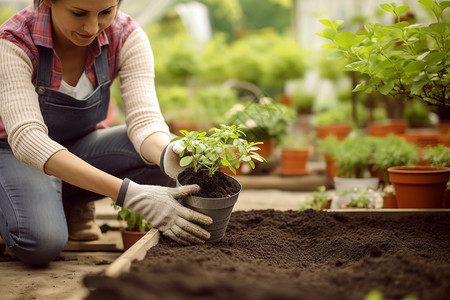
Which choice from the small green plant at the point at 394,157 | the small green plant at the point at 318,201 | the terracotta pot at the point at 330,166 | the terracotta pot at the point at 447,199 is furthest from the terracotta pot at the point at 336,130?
the terracotta pot at the point at 447,199

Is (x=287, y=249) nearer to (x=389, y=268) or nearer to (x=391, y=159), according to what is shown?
(x=389, y=268)

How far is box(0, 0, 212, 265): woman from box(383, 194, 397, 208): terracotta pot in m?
1.09

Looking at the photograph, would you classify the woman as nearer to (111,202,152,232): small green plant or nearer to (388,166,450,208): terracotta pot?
(111,202,152,232): small green plant

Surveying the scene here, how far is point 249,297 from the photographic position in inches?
37.7

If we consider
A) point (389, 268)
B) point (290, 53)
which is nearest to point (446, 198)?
point (389, 268)

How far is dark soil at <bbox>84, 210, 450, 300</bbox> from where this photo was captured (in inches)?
40.5

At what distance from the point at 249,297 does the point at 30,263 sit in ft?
4.57

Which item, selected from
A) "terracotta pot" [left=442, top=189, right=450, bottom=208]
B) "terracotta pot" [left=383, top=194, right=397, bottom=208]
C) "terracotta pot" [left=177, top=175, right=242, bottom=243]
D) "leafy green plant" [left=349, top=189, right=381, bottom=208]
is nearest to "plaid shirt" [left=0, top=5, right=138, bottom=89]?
"terracotta pot" [left=177, top=175, right=242, bottom=243]

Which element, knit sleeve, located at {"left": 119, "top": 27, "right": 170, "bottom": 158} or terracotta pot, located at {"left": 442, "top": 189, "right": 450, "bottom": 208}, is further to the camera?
terracotta pot, located at {"left": 442, "top": 189, "right": 450, "bottom": 208}

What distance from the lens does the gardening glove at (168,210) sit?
5.40 feet

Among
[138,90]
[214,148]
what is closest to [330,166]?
[138,90]

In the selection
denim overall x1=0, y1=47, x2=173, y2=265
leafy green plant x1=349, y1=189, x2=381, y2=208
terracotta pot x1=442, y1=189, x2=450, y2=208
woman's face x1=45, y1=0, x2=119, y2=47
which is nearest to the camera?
woman's face x1=45, y1=0, x2=119, y2=47

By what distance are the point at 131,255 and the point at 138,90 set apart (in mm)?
890

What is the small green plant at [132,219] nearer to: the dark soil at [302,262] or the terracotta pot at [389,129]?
the dark soil at [302,262]
